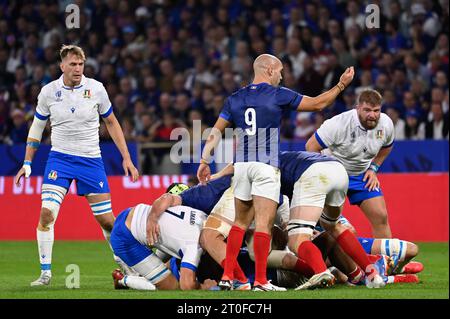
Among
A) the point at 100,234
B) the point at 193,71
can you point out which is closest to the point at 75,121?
the point at 100,234

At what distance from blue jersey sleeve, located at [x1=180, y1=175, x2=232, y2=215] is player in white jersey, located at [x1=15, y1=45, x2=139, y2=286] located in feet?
2.52

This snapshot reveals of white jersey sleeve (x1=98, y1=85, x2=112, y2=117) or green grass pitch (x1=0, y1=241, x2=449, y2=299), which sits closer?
green grass pitch (x1=0, y1=241, x2=449, y2=299)

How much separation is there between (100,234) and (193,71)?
190 inches

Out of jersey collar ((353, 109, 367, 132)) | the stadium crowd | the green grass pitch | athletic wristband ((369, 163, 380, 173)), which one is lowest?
the green grass pitch

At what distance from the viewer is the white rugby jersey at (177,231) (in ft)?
29.7

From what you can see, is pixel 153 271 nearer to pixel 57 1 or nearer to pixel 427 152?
pixel 427 152

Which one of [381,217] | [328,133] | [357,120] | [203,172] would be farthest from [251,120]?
[381,217]

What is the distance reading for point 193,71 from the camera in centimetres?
1952

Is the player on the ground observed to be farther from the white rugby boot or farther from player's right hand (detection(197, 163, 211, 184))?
the white rugby boot

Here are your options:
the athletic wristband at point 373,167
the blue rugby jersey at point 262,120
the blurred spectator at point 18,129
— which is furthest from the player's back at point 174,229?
the blurred spectator at point 18,129

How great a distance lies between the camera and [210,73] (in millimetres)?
19297

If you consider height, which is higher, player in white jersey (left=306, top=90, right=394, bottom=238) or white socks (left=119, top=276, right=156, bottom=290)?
player in white jersey (left=306, top=90, right=394, bottom=238)

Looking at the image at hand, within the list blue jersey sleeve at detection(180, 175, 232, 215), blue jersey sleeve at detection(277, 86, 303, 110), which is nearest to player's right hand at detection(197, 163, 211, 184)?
blue jersey sleeve at detection(180, 175, 232, 215)

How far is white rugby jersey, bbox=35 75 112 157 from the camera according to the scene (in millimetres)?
10141
